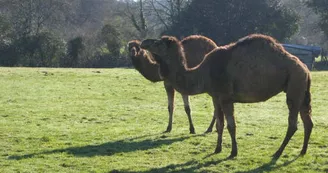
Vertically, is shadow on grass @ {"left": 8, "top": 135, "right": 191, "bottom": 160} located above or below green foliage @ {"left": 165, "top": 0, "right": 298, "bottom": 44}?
below

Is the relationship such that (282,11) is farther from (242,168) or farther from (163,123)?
(242,168)

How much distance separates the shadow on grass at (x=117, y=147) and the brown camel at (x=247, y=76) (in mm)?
1658

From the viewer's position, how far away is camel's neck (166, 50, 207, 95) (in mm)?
8641

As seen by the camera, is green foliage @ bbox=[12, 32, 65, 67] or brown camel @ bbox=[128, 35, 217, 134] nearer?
brown camel @ bbox=[128, 35, 217, 134]

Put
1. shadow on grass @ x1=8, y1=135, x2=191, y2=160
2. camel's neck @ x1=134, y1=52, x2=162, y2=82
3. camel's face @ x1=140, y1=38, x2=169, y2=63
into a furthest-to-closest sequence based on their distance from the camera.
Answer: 1. camel's neck @ x1=134, y1=52, x2=162, y2=82
2. shadow on grass @ x1=8, y1=135, x2=191, y2=160
3. camel's face @ x1=140, y1=38, x2=169, y2=63

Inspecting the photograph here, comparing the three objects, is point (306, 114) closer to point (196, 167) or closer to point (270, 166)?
point (270, 166)

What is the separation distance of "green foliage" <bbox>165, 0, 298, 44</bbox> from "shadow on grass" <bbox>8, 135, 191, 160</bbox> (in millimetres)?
29395

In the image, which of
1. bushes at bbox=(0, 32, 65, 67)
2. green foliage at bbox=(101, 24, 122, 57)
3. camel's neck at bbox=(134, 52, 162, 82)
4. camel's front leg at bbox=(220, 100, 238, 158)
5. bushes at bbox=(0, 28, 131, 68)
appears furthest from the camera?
green foliage at bbox=(101, 24, 122, 57)

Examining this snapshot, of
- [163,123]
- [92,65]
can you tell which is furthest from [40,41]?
[163,123]

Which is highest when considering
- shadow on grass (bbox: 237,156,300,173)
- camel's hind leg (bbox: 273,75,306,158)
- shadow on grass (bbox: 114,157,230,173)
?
camel's hind leg (bbox: 273,75,306,158)

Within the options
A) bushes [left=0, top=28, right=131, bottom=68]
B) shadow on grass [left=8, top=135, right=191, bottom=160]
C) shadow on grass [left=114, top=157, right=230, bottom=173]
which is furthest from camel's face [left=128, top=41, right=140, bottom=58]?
bushes [left=0, top=28, right=131, bottom=68]

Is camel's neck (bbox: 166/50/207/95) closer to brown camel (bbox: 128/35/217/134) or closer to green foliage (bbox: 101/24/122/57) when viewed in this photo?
brown camel (bbox: 128/35/217/134)

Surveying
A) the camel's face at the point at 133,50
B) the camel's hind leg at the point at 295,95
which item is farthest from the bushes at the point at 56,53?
the camel's hind leg at the point at 295,95

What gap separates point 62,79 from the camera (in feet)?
76.1
